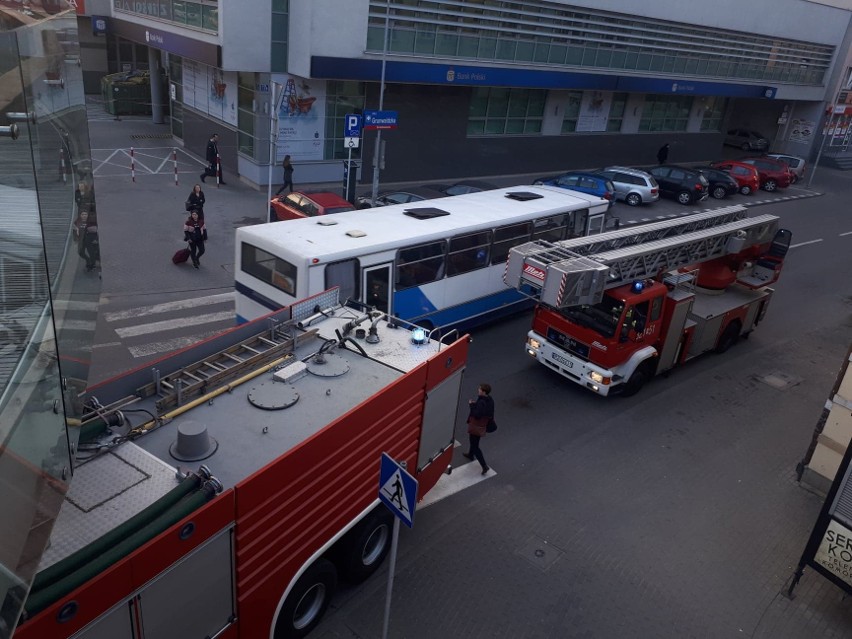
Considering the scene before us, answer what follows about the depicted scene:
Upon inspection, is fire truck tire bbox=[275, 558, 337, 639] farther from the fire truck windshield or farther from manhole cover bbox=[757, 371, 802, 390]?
manhole cover bbox=[757, 371, 802, 390]

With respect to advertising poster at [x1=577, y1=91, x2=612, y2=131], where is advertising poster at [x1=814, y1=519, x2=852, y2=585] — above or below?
below

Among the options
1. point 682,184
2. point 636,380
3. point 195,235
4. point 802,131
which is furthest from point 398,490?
point 802,131

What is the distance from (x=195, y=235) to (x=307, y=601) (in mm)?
10871

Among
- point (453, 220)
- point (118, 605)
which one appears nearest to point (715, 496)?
point (453, 220)

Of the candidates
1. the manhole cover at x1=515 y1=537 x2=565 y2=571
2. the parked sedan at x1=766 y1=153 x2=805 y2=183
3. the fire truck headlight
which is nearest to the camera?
the manhole cover at x1=515 y1=537 x2=565 y2=571

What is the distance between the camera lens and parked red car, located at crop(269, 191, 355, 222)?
17.6 metres

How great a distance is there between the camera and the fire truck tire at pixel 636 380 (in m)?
12.2

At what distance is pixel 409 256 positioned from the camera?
38.7 ft

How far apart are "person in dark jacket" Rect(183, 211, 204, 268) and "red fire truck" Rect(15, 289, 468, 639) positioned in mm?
8049

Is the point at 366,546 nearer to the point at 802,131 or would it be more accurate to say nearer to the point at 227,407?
the point at 227,407

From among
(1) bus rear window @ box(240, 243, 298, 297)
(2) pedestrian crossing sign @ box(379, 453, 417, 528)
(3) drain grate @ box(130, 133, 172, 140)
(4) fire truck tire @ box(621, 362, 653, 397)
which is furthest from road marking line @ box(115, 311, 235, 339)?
(3) drain grate @ box(130, 133, 172, 140)

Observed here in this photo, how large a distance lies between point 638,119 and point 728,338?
76.4 feet

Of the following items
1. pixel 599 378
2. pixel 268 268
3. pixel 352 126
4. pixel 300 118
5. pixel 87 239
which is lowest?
pixel 599 378

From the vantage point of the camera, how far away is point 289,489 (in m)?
5.72
